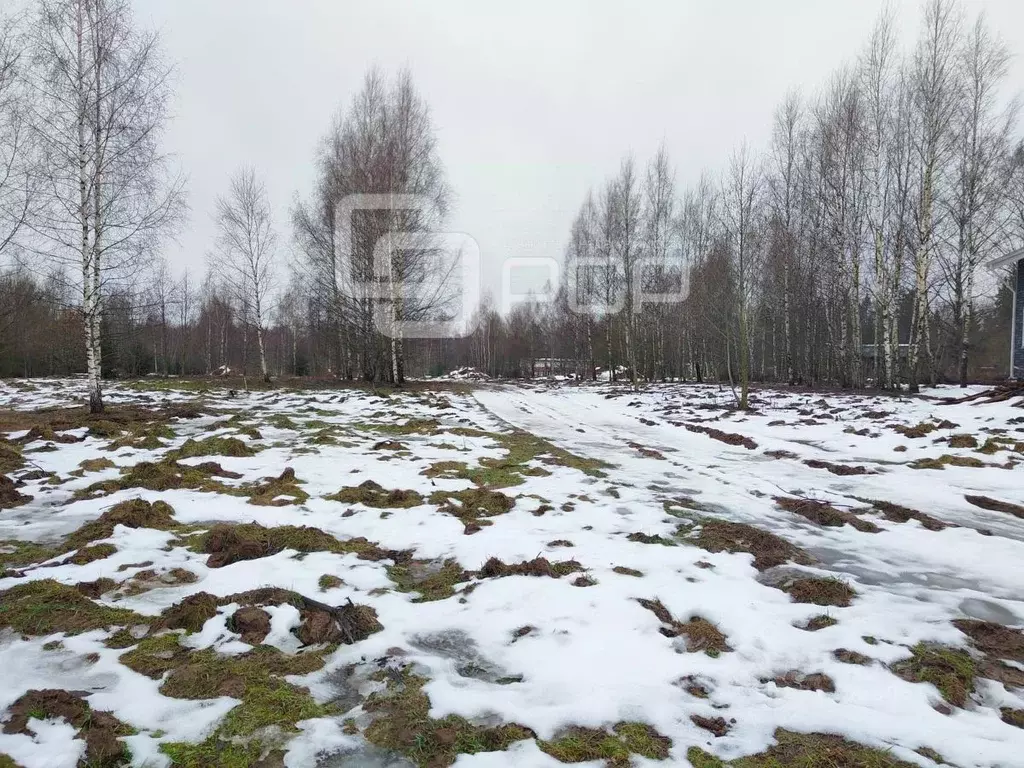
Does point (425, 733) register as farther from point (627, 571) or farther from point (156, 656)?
point (627, 571)

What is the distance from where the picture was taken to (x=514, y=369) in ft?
165

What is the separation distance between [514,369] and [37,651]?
48.2m

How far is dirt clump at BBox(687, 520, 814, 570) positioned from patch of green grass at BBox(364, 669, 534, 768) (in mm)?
2434

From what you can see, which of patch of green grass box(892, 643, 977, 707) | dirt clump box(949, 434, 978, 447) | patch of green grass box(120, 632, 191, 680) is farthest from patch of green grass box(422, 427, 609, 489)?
dirt clump box(949, 434, 978, 447)

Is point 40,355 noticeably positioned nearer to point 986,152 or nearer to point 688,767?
point 688,767

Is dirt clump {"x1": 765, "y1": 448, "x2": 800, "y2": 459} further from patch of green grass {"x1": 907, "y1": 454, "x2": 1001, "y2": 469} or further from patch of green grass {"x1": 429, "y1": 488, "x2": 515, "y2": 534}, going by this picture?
patch of green grass {"x1": 429, "y1": 488, "x2": 515, "y2": 534}

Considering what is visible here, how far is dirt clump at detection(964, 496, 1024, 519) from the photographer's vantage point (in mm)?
4742

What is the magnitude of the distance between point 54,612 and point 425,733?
225 centimetres

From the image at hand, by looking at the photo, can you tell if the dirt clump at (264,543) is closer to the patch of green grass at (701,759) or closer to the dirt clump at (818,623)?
the patch of green grass at (701,759)

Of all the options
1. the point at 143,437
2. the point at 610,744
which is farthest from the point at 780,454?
the point at 143,437

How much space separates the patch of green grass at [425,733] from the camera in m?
1.82

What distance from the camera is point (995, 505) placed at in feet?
16.1

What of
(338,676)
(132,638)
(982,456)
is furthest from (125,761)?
(982,456)

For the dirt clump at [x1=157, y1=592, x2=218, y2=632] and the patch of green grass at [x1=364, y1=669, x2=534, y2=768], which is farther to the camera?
the dirt clump at [x1=157, y1=592, x2=218, y2=632]
